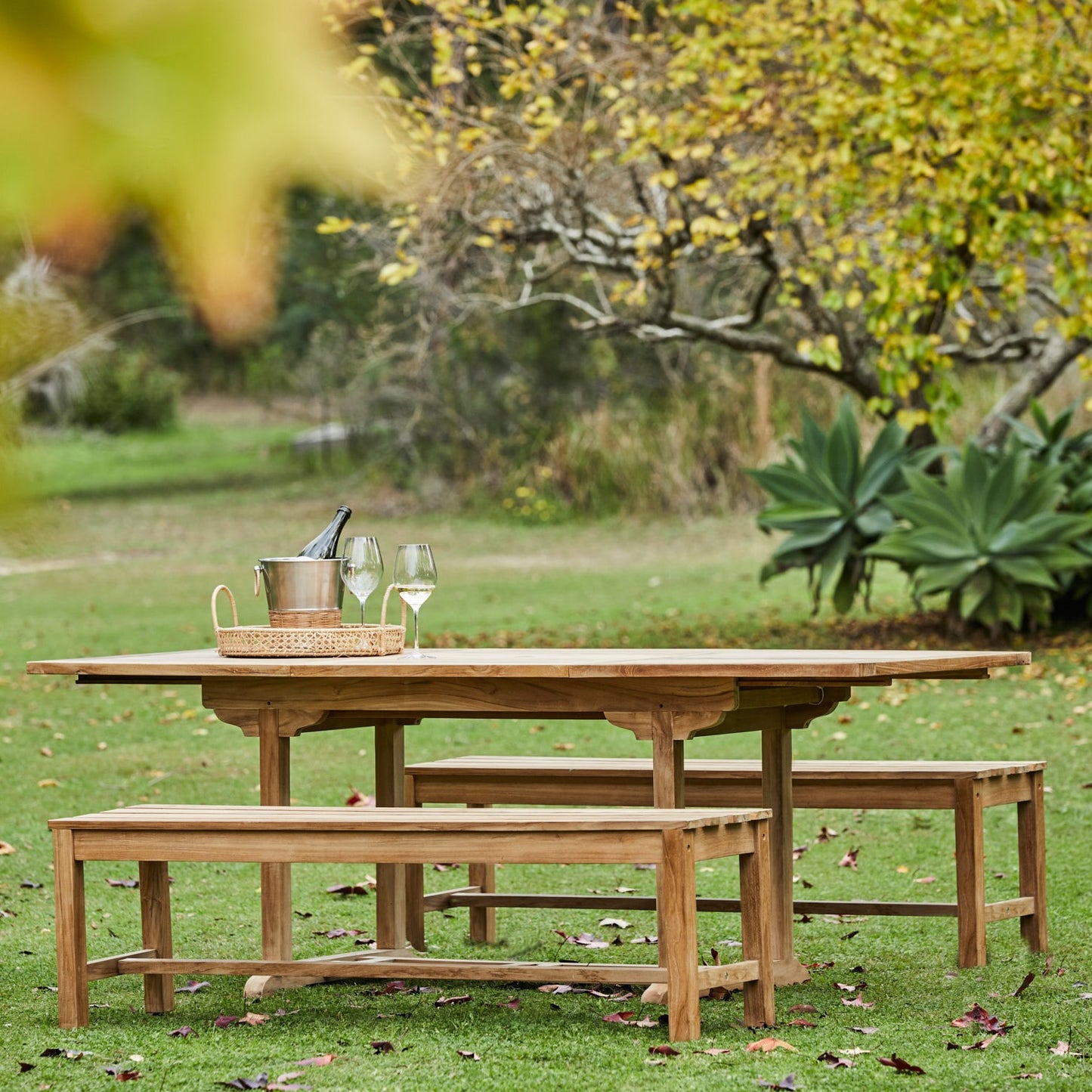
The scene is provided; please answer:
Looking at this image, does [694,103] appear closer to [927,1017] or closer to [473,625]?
[473,625]

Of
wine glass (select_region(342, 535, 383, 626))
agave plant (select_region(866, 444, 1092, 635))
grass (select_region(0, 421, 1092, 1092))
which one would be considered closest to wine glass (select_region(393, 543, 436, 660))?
wine glass (select_region(342, 535, 383, 626))

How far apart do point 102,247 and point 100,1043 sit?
3.74 m

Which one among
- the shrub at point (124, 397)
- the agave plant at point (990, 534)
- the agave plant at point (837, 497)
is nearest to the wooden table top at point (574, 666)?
the shrub at point (124, 397)

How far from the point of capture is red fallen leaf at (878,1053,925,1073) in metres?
3.69

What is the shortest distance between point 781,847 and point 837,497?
705 centimetres

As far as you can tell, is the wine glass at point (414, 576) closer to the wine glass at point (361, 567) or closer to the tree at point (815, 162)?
the wine glass at point (361, 567)

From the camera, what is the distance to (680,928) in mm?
3805

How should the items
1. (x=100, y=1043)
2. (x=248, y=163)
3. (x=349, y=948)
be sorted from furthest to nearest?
(x=349, y=948)
(x=100, y=1043)
(x=248, y=163)

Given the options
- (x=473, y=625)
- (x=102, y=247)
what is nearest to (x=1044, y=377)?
(x=473, y=625)

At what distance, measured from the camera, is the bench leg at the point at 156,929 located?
439 cm

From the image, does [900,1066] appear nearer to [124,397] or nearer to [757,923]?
[757,923]

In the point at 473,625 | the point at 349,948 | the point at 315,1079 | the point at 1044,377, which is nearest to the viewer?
the point at 315,1079

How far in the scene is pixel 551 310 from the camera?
918 inches

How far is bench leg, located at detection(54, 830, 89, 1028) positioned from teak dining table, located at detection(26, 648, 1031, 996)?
1.52 feet
